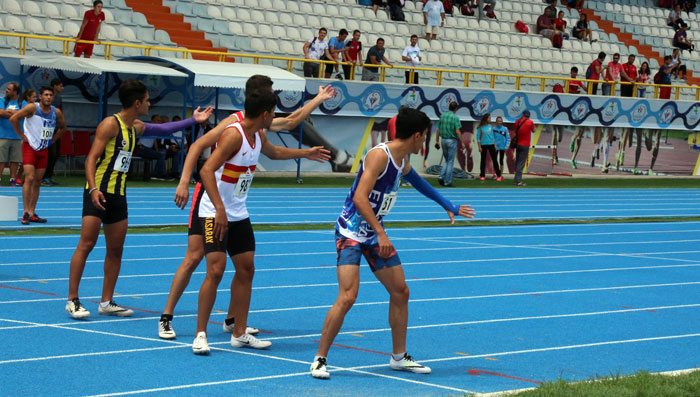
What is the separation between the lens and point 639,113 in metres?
33.0

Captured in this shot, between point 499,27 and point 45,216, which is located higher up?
point 499,27

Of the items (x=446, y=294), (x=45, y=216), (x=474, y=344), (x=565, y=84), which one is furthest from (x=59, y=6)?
(x=474, y=344)

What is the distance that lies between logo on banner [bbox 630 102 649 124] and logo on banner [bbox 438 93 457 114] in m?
7.79

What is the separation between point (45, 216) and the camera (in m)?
15.0

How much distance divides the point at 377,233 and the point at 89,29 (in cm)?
1739

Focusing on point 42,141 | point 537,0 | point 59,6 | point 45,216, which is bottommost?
point 45,216

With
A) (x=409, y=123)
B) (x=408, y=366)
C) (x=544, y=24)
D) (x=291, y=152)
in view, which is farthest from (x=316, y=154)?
(x=544, y=24)

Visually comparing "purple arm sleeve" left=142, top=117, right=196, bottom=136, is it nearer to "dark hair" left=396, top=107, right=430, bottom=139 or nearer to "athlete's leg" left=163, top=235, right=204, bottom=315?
"athlete's leg" left=163, top=235, right=204, bottom=315

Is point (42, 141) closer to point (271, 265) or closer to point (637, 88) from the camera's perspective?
point (271, 265)

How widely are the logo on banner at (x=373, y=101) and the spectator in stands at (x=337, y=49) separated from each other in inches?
34.3

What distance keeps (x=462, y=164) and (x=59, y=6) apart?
1156 cm

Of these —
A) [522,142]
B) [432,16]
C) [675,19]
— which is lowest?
[522,142]

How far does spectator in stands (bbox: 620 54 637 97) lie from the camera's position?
3312 centimetres

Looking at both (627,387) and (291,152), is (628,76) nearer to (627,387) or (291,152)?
(291,152)
